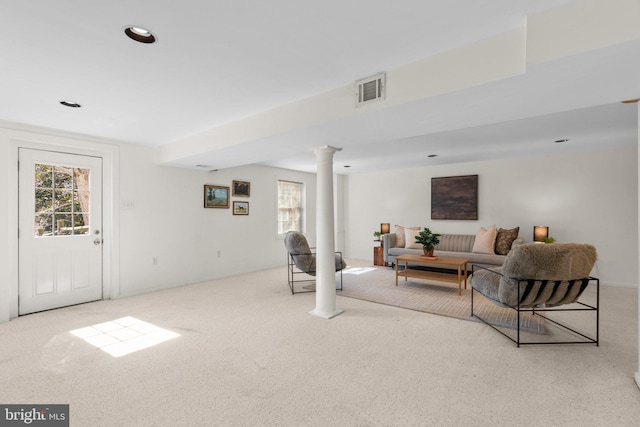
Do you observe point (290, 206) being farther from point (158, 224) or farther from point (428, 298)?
point (428, 298)

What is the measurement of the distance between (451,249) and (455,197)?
119 centimetres

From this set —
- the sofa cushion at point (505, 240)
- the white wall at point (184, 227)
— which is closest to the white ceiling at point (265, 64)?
the white wall at point (184, 227)

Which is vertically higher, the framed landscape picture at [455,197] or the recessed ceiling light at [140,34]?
the recessed ceiling light at [140,34]

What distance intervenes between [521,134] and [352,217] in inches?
194

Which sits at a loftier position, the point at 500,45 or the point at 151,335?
the point at 500,45

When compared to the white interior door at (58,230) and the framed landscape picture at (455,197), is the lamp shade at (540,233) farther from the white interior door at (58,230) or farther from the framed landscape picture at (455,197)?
the white interior door at (58,230)

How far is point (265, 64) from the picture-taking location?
242 centimetres

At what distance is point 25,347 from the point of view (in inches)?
118

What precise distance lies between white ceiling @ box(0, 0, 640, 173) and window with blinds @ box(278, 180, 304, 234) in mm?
3821

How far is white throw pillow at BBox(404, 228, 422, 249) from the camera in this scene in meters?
6.95

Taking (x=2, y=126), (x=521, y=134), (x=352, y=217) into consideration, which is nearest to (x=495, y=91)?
(x=521, y=134)

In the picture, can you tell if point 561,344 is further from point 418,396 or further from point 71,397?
point 71,397

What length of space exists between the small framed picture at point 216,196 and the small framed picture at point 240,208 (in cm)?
21

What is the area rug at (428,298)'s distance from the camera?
12.0ft
